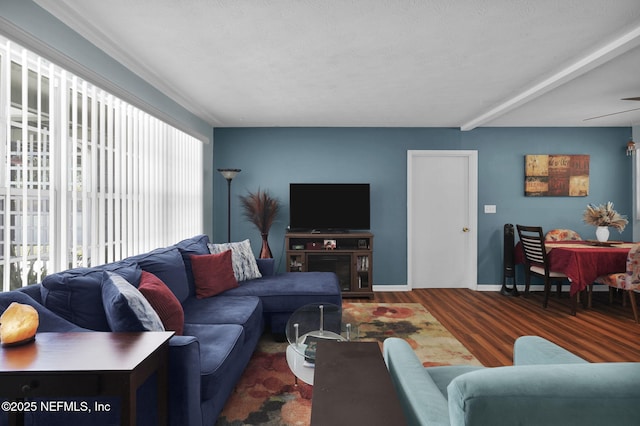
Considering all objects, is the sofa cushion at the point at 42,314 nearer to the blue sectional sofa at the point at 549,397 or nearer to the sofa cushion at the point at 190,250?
the sofa cushion at the point at 190,250

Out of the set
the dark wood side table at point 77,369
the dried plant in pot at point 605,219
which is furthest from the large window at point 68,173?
the dried plant in pot at point 605,219

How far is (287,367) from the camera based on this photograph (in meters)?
2.72

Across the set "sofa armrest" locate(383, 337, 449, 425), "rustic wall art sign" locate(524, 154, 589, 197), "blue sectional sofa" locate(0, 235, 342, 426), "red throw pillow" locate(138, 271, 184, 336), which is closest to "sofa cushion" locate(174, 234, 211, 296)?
"blue sectional sofa" locate(0, 235, 342, 426)

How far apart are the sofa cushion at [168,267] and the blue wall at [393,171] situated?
7.65ft

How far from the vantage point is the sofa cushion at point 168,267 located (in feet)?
8.62

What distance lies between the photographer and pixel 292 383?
8.13 ft

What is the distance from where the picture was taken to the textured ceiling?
212 centimetres

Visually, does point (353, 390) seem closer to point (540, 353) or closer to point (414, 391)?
point (414, 391)

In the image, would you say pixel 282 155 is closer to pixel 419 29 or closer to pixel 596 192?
pixel 419 29

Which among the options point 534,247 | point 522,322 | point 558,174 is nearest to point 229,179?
point 522,322

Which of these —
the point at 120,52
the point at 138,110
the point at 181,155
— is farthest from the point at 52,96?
the point at 181,155

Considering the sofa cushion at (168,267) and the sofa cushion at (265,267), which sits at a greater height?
the sofa cushion at (168,267)

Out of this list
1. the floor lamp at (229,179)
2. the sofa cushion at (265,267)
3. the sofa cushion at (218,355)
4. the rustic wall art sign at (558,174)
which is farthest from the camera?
A: the rustic wall art sign at (558,174)

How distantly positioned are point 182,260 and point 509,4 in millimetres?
3009
